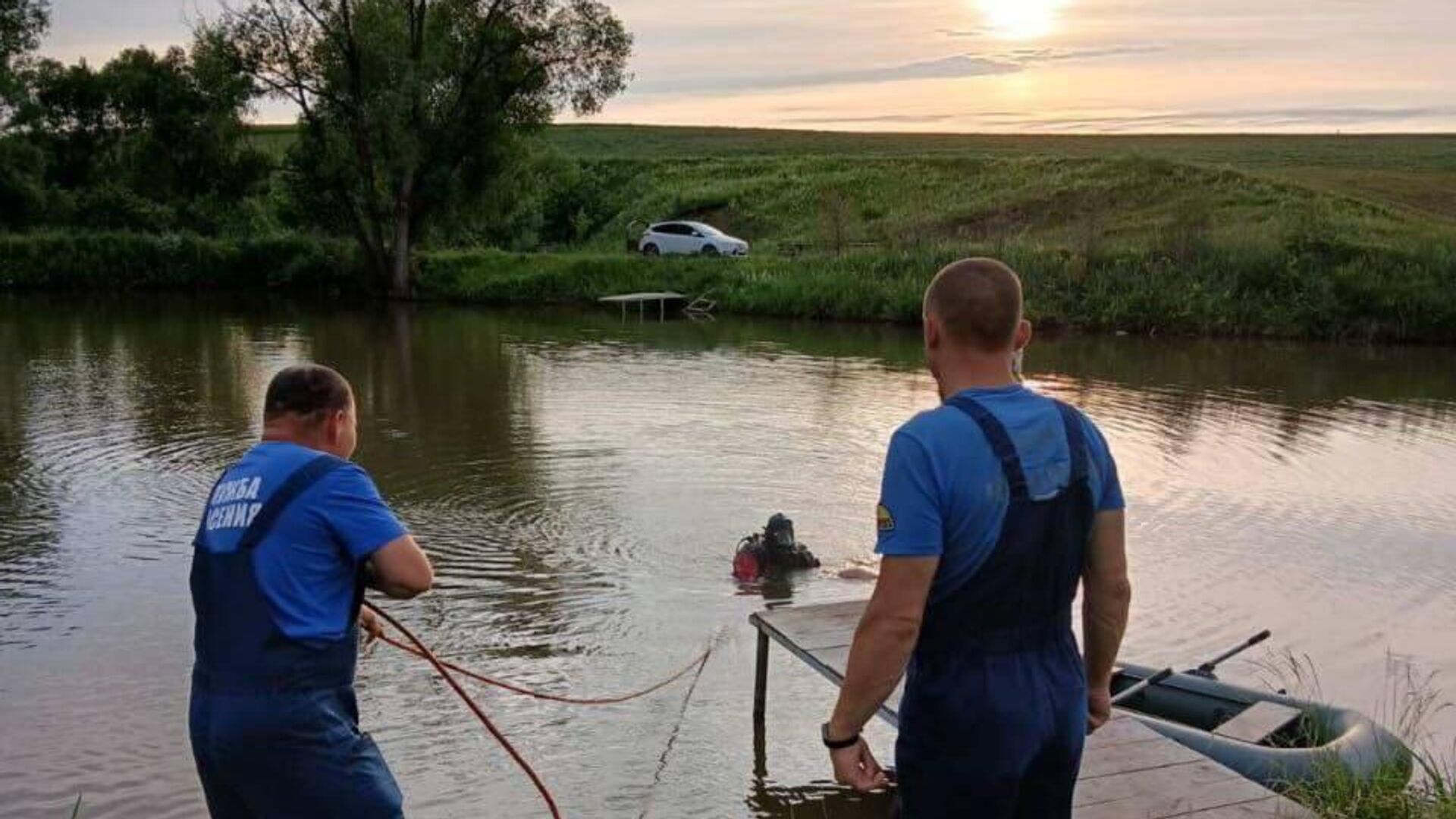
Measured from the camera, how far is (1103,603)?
3.43 metres

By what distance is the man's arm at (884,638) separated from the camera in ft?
9.89

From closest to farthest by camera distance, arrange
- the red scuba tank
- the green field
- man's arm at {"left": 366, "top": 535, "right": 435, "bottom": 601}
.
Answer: man's arm at {"left": 366, "top": 535, "right": 435, "bottom": 601}
the red scuba tank
the green field

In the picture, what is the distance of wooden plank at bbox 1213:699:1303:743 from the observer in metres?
6.43

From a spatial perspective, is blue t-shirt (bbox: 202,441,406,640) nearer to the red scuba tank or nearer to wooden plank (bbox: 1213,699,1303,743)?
wooden plank (bbox: 1213,699,1303,743)

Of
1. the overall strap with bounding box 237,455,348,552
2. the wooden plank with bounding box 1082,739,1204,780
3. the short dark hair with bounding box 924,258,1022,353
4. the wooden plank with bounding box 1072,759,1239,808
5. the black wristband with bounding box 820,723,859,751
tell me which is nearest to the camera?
the short dark hair with bounding box 924,258,1022,353

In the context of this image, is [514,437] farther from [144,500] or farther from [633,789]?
[633,789]

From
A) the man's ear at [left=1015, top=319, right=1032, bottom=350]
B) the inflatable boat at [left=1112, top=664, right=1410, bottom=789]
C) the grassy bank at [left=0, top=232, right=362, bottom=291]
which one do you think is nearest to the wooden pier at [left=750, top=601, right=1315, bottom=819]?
the inflatable boat at [left=1112, top=664, right=1410, bottom=789]

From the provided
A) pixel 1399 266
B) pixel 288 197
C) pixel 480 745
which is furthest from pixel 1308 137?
pixel 480 745

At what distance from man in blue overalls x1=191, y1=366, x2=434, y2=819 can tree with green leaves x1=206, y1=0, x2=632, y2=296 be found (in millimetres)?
33931

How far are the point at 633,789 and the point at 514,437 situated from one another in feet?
32.2

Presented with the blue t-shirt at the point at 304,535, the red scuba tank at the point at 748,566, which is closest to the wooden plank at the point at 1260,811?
the blue t-shirt at the point at 304,535

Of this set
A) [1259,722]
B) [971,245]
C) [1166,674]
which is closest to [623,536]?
[1166,674]

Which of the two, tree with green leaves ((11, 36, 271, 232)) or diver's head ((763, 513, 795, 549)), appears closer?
diver's head ((763, 513, 795, 549))

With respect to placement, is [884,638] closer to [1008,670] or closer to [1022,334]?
[1008,670]
